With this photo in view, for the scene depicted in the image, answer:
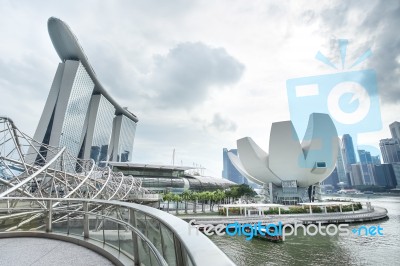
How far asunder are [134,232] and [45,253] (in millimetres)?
2234

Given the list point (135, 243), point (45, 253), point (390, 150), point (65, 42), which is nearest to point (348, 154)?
point (390, 150)

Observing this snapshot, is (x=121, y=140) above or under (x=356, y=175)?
above

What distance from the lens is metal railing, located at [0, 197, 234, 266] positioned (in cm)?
112

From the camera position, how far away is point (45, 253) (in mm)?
3967

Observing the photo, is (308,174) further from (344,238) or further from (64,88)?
(64,88)

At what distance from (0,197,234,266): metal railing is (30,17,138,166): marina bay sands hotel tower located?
60.1m

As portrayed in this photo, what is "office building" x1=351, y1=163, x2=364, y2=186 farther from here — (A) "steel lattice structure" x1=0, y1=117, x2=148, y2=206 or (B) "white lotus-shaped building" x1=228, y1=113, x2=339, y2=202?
(A) "steel lattice structure" x1=0, y1=117, x2=148, y2=206

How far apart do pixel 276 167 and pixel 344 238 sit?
3214 cm

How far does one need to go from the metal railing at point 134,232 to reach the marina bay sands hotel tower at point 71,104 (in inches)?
2367

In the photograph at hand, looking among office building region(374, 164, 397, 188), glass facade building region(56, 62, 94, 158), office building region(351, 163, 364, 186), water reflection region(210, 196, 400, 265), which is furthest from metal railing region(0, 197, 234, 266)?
office building region(351, 163, 364, 186)

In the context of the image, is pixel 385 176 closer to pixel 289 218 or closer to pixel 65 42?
pixel 289 218

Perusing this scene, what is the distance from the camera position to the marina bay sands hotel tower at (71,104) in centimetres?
Result: 5784

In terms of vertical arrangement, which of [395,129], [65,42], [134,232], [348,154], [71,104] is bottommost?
[134,232]

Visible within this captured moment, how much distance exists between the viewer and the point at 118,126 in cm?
10900
